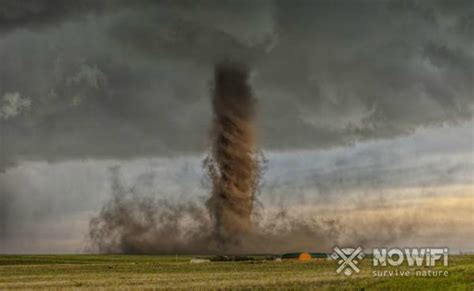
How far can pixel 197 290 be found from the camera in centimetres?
4797

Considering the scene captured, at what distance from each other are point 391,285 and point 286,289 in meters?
8.75

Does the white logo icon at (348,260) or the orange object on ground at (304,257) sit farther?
the orange object on ground at (304,257)

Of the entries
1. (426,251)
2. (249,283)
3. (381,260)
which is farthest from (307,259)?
(249,283)

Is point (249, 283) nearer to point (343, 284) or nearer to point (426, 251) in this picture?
point (343, 284)

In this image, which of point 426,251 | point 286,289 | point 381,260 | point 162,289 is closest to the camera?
point 286,289

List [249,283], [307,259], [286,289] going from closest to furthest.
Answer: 1. [286,289]
2. [249,283]
3. [307,259]

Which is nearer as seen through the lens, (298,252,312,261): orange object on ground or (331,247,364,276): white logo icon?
(331,247,364,276): white logo icon

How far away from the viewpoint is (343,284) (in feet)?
168

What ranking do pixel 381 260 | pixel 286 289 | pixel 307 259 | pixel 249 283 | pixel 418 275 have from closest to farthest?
pixel 286 289 < pixel 249 283 < pixel 418 275 < pixel 381 260 < pixel 307 259

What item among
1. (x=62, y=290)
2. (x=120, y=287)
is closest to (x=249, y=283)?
(x=120, y=287)

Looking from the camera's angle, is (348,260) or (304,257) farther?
(304,257)

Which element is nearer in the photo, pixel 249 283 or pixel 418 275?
pixel 249 283

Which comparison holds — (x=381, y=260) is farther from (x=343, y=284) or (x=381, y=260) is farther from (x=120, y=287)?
(x=120, y=287)

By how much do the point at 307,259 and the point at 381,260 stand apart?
36.4 m
